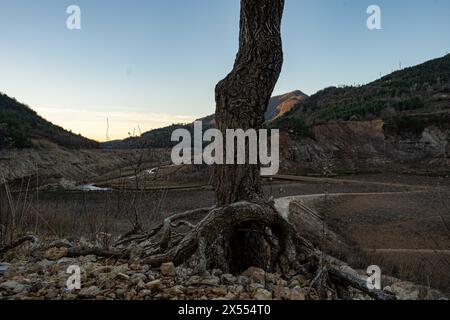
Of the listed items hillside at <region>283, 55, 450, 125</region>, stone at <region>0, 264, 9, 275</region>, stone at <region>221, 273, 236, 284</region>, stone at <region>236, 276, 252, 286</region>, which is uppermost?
hillside at <region>283, 55, 450, 125</region>

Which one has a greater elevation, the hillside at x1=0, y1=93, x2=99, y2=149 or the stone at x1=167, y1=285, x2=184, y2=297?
the hillside at x1=0, y1=93, x2=99, y2=149

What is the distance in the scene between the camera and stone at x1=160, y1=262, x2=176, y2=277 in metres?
3.24

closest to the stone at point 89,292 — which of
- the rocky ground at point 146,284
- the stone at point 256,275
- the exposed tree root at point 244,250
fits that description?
the rocky ground at point 146,284

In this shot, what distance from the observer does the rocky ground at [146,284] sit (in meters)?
2.87

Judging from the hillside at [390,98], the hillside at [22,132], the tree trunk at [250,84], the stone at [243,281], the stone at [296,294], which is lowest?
the stone at [296,294]

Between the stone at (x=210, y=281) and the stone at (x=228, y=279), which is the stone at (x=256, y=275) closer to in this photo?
the stone at (x=228, y=279)

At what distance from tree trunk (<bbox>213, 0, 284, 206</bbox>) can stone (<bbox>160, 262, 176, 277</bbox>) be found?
96 cm

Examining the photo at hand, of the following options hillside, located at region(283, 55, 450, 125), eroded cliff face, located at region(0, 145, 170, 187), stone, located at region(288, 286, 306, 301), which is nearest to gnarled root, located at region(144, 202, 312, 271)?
stone, located at region(288, 286, 306, 301)

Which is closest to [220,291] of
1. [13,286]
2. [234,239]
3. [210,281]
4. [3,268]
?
[210,281]

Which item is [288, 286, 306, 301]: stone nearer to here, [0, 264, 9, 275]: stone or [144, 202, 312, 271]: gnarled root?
[144, 202, 312, 271]: gnarled root

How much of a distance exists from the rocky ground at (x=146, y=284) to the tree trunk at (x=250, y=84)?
2.82 feet

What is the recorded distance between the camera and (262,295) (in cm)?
288

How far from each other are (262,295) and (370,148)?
3570 cm

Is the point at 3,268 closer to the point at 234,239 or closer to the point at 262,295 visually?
the point at 234,239
